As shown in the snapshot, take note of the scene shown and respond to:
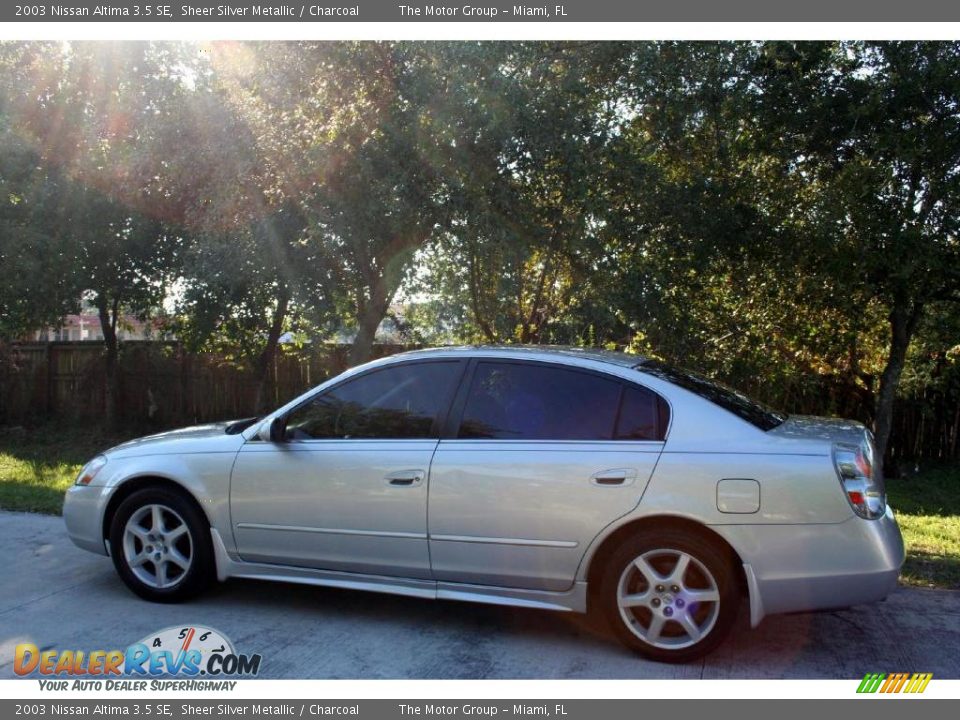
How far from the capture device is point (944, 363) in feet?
36.5

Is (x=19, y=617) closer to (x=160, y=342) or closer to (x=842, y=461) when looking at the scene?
(x=842, y=461)

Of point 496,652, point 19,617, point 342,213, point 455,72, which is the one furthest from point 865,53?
point 19,617

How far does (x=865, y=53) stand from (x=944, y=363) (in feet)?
17.0

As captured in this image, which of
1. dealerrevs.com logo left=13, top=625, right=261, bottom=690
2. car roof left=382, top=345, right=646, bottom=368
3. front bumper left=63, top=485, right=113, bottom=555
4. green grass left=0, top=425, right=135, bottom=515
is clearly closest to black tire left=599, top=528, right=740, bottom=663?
car roof left=382, top=345, right=646, bottom=368

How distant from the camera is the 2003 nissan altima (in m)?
4.35

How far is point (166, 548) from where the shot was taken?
5402 millimetres

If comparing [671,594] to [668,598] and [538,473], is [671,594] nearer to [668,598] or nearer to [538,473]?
[668,598]

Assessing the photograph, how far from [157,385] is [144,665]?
11.3 metres

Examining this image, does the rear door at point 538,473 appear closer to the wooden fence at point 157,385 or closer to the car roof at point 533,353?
the car roof at point 533,353

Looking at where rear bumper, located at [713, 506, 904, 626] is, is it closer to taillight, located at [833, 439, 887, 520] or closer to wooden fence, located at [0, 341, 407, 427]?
taillight, located at [833, 439, 887, 520]

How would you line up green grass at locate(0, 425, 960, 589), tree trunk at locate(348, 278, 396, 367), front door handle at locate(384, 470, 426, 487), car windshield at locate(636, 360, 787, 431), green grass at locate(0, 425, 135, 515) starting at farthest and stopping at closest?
1. green grass at locate(0, 425, 135, 515)
2. tree trunk at locate(348, 278, 396, 367)
3. green grass at locate(0, 425, 960, 589)
4. front door handle at locate(384, 470, 426, 487)
5. car windshield at locate(636, 360, 787, 431)

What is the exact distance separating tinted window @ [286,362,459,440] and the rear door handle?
105 centimetres

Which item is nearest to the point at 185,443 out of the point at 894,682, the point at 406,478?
the point at 406,478

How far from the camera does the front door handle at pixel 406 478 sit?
4.89 meters
